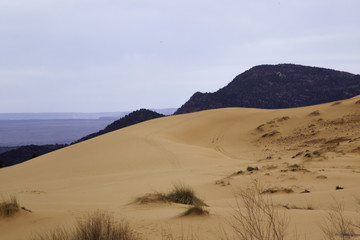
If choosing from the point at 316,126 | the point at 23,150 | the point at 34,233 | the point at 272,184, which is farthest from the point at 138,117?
the point at 34,233

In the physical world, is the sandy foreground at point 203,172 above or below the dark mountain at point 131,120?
below

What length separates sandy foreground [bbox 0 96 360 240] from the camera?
18.3 ft

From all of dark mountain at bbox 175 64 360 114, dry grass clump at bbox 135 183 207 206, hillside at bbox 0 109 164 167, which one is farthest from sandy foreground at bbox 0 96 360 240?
dark mountain at bbox 175 64 360 114

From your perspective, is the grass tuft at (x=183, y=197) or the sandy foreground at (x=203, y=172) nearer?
the sandy foreground at (x=203, y=172)

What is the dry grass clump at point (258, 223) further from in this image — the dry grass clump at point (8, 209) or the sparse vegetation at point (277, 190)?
the dry grass clump at point (8, 209)

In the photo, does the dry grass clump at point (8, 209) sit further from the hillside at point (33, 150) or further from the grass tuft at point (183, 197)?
the hillside at point (33, 150)

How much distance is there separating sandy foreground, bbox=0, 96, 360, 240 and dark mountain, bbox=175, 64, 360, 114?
3156 centimetres

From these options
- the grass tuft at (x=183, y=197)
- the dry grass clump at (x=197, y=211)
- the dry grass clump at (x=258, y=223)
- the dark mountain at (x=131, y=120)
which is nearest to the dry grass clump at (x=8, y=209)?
the grass tuft at (x=183, y=197)

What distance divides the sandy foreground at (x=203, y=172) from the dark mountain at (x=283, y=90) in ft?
104

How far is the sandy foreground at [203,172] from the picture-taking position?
18.3 feet

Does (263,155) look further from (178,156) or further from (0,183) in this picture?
(0,183)

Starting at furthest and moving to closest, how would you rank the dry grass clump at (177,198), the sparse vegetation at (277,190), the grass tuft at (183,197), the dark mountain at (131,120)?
the dark mountain at (131,120) < the sparse vegetation at (277,190) < the grass tuft at (183,197) < the dry grass clump at (177,198)

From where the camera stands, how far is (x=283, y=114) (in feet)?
88.9

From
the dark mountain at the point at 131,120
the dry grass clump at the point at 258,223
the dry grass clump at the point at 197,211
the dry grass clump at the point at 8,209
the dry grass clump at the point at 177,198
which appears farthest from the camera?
the dark mountain at the point at 131,120
